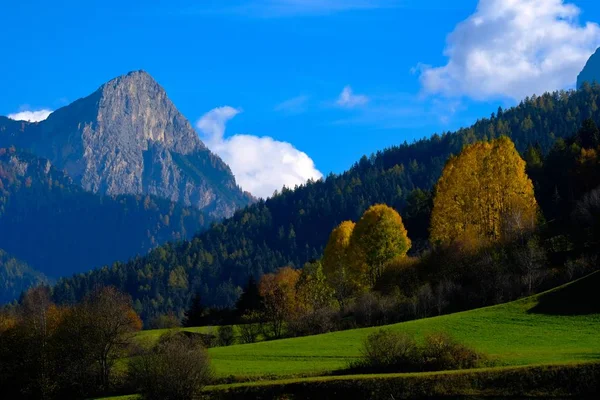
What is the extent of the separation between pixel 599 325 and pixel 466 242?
73.1 ft

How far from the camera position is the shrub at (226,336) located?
86500mm

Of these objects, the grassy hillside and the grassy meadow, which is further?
the grassy hillside

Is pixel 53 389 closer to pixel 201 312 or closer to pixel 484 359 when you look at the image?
pixel 484 359

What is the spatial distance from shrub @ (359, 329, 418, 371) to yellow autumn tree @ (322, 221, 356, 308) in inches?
1424

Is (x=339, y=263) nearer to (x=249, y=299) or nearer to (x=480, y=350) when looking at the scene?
(x=249, y=299)

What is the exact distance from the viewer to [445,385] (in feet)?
137

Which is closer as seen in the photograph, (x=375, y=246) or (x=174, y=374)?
(x=174, y=374)

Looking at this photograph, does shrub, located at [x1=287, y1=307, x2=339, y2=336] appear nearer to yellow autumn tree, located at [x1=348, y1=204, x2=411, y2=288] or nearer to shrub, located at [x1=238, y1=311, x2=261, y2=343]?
shrub, located at [x1=238, y1=311, x2=261, y2=343]

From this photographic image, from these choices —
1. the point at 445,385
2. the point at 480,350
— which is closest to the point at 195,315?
the point at 480,350

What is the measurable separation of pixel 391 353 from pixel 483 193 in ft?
131

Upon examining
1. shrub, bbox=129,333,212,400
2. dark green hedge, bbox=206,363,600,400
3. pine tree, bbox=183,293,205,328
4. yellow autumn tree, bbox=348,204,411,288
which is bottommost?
dark green hedge, bbox=206,363,600,400

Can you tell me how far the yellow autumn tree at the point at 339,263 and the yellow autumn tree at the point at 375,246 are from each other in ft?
5.17

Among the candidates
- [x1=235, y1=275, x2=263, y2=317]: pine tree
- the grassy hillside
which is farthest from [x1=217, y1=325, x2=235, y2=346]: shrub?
[x1=235, y1=275, x2=263, y2=317]: pine tree

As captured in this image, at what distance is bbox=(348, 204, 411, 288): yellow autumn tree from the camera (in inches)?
3565
